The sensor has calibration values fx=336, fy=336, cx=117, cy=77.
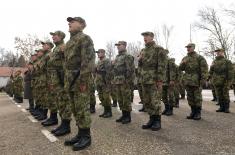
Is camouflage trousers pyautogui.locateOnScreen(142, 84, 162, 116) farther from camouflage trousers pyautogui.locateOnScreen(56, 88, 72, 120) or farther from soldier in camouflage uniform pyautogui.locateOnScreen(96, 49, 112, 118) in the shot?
soldier in camouflage uniform pyautogui.locateOnScreen(96, 49, 112, 118)

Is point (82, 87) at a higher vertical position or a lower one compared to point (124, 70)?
lower

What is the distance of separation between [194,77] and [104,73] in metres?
2.77

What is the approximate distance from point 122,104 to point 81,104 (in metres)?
Answer: 2.77

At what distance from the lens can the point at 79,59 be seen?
6.03m

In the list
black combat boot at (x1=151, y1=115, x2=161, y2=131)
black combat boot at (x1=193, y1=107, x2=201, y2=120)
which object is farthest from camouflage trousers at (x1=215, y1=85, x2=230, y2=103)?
black combat boot at (x1=151, y1=115, x2=161, y2=131)

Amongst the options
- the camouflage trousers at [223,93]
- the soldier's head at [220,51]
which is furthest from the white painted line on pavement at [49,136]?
the soldier's head at [220,51]

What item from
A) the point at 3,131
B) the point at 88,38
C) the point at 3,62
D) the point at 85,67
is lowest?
the point at 3,131

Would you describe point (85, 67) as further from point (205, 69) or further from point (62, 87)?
point (205, 69)

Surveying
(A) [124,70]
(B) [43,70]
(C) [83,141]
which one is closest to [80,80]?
(C) [83,141]

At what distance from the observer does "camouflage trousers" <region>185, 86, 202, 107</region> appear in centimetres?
907

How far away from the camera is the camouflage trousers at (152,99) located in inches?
290

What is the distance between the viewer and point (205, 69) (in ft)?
29.8

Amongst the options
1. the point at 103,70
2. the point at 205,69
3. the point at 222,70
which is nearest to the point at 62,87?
the point at 103,70

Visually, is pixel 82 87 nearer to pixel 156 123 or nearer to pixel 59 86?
pixel 59 86
